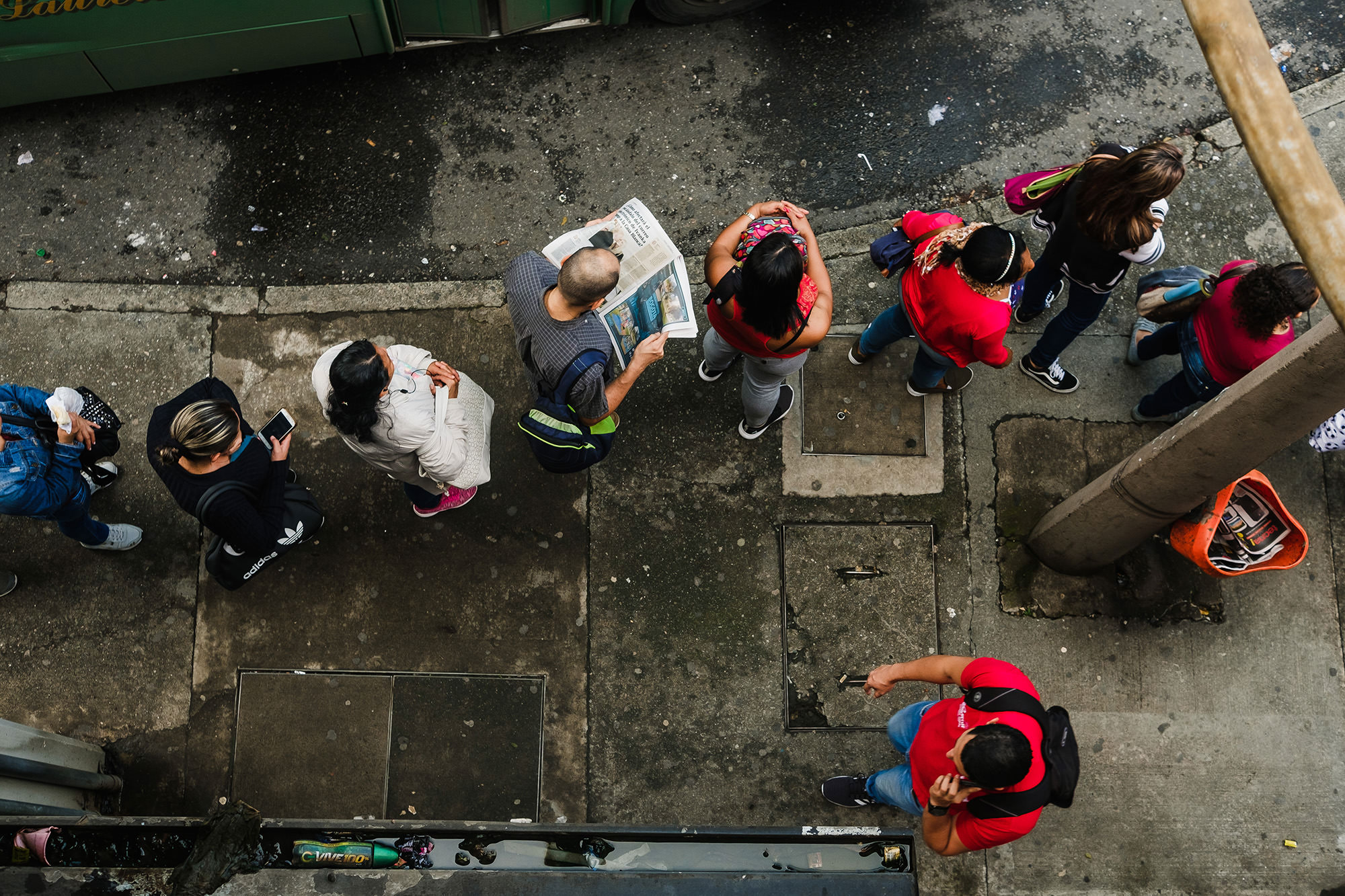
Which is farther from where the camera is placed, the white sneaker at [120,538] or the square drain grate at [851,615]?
the square drain grate at [851,615]

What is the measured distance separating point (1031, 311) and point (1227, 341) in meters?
1.13

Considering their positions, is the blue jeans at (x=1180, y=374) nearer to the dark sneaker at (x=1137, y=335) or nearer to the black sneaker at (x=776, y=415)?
the dark sneaker at (x=1137, y=335)

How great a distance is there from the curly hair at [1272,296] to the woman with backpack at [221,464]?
455 centimetres

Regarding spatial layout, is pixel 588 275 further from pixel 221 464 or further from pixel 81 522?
pixel 81 522

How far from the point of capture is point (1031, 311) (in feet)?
16.3

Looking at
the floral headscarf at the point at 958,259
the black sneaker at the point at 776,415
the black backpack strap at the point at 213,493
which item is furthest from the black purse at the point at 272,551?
the floral headscarf at the point at 958,259

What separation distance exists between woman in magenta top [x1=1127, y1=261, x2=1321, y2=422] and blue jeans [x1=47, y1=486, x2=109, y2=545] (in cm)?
570

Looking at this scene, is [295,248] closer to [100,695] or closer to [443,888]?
[100,695]

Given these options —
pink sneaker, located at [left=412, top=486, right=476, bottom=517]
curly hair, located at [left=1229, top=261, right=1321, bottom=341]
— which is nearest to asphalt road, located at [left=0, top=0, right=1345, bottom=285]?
pink sneaker, located at [left=412, top=486, right=476, bottom=517]

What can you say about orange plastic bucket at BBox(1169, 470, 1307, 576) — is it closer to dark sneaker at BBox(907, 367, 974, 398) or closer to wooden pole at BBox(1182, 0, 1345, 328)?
dark sneaker at BBox(907, 367, 974, 398)

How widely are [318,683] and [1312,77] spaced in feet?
24.5

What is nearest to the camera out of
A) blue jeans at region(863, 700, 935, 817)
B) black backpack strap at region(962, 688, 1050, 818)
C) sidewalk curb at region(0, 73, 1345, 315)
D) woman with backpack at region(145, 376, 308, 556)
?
black backpack strap at region(962, 688, 1050, 818)

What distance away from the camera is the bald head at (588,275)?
324cm

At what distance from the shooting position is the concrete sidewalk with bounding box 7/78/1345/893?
447 centimetres
